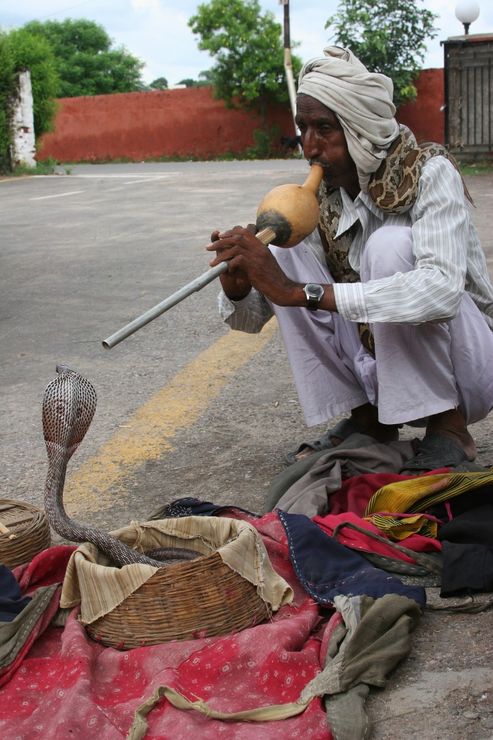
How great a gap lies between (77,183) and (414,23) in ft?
34.7

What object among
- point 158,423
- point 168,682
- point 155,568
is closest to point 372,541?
point 155,568

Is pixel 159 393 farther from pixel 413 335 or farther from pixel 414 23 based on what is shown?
pixel 414 23

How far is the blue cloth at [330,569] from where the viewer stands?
2.28 meters

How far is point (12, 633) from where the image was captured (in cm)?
222

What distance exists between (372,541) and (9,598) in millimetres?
871

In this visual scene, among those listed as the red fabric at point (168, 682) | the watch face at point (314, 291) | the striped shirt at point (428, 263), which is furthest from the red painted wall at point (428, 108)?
the red fabric at point (168, 682)

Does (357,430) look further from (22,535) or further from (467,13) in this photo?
(467,13)

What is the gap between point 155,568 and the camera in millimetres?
2172

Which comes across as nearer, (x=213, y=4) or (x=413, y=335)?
(x=413, y=335)

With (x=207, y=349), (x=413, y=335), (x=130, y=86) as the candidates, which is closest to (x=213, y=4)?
(x=130, y=86)

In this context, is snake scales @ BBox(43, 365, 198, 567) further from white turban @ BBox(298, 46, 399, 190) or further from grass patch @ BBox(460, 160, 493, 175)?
grass patch @ BBox(460, 160, 493, 175)

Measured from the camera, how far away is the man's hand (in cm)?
271

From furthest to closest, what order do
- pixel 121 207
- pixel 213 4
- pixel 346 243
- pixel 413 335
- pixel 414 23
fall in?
pixel 213 4 → pixel 414 23 → pixel 121 207 → pixel 346 243 → pixel 413 335

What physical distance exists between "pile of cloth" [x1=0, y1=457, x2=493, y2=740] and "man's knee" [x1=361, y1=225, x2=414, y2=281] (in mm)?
595
